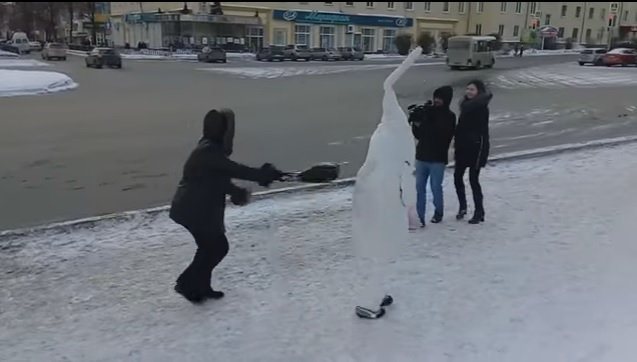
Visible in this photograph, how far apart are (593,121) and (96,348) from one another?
14833mm

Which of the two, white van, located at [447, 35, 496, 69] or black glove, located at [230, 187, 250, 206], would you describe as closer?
black glove, located at [230, 187, 250, 206]

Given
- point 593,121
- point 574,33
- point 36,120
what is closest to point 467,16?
point 574,33

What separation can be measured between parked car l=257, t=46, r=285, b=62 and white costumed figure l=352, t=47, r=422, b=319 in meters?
46.1

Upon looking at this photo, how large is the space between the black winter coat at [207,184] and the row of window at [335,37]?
5826 cm

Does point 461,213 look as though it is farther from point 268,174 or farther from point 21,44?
point 21,44

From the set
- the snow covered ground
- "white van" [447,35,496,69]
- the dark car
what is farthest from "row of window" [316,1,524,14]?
the snow covered ground

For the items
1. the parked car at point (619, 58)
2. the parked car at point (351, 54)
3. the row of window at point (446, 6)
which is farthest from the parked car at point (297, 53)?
the parked car at point (619, 58)

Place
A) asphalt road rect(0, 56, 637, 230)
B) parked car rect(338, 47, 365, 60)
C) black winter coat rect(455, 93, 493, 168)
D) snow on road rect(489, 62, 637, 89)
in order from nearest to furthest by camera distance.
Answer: black winter coat rect(455, 93, 493, 168) < asphalt road rect(0, 56, 637, 230) < snow on road rect(489, 62, 637, 89) < parked car rect(338, 47, 365, 60)

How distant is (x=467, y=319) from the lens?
457cm

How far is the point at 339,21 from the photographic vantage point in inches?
2525

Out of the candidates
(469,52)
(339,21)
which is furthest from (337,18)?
(469,52)

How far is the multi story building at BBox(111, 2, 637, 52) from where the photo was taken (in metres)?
58.9

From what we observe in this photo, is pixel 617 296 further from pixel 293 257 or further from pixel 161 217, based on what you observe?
pixel 161 217

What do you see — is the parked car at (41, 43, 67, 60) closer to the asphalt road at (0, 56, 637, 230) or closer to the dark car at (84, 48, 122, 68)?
the dark car at (84, 48, 122, 68)
